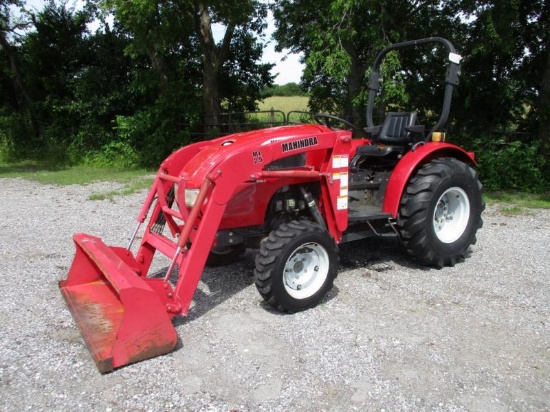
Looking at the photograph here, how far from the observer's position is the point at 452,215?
4.97m

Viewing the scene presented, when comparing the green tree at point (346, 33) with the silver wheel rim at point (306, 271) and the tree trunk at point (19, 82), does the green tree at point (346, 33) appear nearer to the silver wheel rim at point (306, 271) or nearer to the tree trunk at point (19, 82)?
the silver wheel rim at point (306, 271)

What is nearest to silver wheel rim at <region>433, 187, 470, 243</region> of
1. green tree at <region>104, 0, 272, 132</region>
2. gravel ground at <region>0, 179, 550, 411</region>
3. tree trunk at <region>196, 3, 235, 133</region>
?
gravel ground at <region>0, 179, 550, 411</region>

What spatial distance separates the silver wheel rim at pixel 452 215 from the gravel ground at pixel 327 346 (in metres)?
0.34

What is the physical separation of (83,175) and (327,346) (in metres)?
9.74

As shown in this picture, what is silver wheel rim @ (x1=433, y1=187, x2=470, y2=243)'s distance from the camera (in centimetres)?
484

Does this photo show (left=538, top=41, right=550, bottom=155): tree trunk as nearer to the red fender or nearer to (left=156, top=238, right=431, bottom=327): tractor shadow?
(left=156, top=238, right=431, bottom=327): tractor shadow

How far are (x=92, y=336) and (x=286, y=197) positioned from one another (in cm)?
182

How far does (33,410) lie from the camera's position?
8.41ft

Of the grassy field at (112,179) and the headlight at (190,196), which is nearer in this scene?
the headlight at (190,196)

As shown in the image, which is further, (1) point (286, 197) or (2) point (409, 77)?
(2) point (409, 77)

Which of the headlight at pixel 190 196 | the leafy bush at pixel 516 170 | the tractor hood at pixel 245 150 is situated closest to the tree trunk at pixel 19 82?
the leafy bush at pixel 516 170

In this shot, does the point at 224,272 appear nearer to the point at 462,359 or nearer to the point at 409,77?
the point at 462,359

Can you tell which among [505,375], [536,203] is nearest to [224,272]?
[505,375]

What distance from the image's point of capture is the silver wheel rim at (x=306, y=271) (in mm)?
3705
